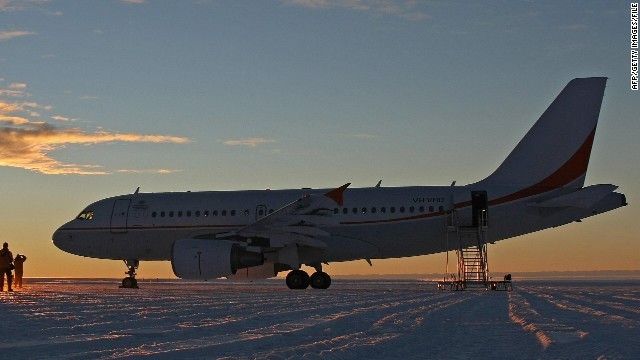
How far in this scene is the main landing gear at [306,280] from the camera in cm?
2833

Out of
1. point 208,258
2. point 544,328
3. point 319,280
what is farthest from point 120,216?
point 544,328

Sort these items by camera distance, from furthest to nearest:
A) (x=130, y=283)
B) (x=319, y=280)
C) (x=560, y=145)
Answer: (x=130, y=283) → (x=319, y=280) → (x=560, y=145)

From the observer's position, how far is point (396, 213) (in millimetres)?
27891

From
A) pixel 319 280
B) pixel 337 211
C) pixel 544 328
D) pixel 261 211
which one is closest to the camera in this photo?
pixel 544 328

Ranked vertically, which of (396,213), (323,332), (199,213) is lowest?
(323,332)

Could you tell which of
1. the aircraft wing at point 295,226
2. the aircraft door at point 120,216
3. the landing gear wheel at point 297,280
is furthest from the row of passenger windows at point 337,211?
the landing gear wheel at point 297,280

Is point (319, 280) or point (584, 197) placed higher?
point (584, 197)

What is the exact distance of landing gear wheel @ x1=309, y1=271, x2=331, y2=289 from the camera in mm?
28719

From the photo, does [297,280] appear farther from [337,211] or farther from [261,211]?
[261,211]

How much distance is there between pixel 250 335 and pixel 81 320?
3.52m

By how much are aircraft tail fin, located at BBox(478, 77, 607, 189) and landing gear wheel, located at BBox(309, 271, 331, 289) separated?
628 centimetres

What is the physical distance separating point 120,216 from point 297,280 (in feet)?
25.6

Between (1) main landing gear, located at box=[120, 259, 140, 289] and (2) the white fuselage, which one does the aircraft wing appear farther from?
(1) main landing gear, located at box=[120, 259, 140, 289]

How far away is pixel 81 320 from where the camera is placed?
11.4 m
